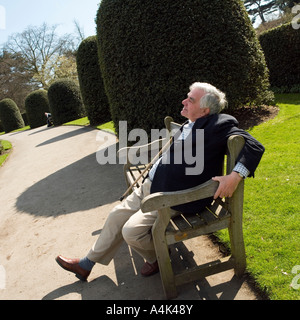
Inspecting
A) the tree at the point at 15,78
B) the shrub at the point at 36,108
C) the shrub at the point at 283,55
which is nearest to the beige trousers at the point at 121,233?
the shrub at the point at 283,55

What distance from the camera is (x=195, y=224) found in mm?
2201

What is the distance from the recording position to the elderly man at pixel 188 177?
2.10 m

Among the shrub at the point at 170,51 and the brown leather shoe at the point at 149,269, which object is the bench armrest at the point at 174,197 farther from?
the shrub at the point at 170,51

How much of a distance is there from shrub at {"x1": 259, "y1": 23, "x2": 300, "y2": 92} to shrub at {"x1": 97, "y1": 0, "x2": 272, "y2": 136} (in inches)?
160

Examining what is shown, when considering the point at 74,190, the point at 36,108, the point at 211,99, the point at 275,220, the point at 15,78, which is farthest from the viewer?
the point at 15,78

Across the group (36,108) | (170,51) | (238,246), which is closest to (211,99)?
(238,246)

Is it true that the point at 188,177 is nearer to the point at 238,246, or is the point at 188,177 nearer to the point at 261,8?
the point at 238,246

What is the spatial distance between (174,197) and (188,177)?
1.13ft

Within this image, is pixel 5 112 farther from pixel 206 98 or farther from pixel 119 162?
pixel 206 98

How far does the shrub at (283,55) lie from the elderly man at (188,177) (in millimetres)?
8732

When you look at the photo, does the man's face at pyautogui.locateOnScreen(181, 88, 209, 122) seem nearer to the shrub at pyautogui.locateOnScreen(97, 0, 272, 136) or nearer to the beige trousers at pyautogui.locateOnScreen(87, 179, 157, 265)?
the beige trousers at pyautogui.locateOnScreen(87, 179, 157, 265)

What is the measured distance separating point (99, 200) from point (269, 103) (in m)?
5.02

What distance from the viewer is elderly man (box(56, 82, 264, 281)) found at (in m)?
2.10

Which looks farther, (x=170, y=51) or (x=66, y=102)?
(x=66, y=102)
